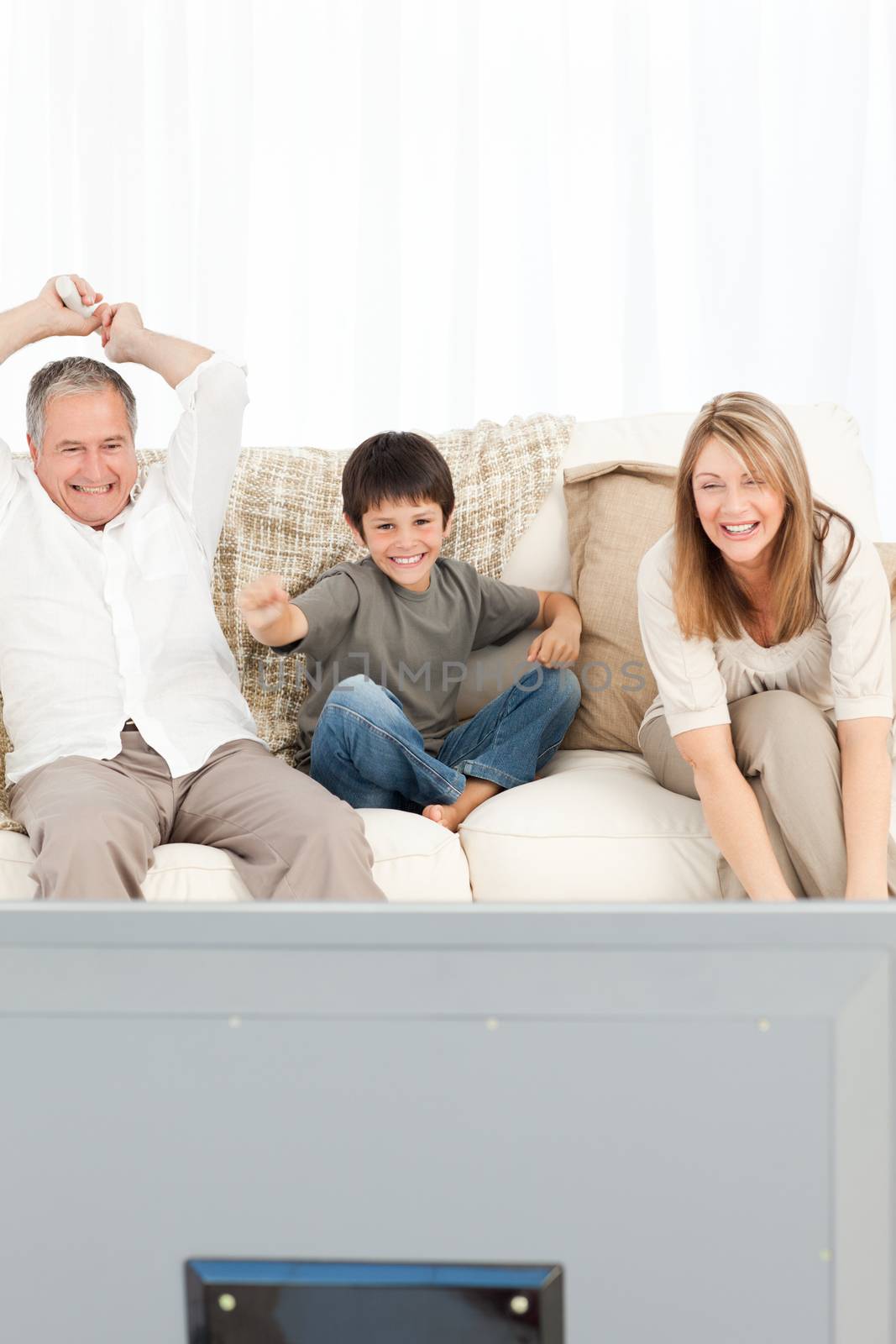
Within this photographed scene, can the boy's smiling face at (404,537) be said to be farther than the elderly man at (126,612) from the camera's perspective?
Yes

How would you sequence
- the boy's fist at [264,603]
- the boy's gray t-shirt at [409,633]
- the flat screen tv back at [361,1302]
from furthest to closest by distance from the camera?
the boy's gray t-shirt at [409,633], the boy's fist at [264,603], the flat screen tv back at [361,1302]

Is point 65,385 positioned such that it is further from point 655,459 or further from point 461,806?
point 655,459

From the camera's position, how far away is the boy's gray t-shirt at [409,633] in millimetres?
1833

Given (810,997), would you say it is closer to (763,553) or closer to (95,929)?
(95,929)

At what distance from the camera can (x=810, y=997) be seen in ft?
1.45

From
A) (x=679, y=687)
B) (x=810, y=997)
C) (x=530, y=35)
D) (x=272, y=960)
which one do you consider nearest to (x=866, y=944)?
(x=810, y=997)

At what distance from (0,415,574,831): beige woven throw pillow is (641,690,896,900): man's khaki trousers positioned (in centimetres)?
61

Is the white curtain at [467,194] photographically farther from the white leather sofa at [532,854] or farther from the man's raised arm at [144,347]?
the white leather sofa at [532,854]

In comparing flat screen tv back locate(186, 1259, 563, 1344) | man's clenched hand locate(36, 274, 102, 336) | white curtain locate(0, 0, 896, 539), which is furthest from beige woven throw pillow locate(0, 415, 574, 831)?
flat screen tv back locate(186, 1259, 563, 1344)

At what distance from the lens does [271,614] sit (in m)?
1.65

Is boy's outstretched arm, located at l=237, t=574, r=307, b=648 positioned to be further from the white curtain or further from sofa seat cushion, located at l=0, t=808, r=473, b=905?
the white curtain

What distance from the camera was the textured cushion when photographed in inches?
73.4

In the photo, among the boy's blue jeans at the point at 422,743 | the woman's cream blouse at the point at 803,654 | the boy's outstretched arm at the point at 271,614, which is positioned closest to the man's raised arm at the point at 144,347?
the boy's outstretched arm at the point at 271,614

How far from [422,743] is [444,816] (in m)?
0.13
